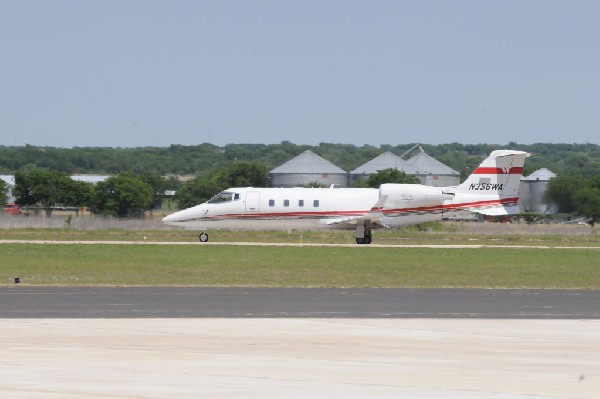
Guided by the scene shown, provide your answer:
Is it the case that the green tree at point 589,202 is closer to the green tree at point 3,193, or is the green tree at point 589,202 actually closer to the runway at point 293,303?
the runway at point 293,303

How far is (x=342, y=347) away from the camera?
20766mm

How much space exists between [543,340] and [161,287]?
47.9 ft

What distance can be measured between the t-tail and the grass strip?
25.8 ft

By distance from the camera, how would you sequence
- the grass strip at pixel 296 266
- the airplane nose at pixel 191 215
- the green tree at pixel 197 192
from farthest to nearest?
1. the green tree at pixel 197 192
2. the airplane nose at pixel 191 215
3. the grass strip at pixel 296 266

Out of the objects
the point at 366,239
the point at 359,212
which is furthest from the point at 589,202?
the point at 366,239

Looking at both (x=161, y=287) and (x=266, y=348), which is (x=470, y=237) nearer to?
(x=161, y=287)

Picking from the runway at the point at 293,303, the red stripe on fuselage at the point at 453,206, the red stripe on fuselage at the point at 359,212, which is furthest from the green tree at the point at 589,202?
the runway at the point at 293,303

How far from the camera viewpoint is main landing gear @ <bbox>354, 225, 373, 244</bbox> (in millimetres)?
61562

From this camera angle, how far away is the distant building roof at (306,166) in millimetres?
120562

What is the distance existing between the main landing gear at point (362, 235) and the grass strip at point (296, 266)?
269 inches

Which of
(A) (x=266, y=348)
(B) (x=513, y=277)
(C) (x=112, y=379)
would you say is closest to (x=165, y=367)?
(C) (x=112, y=379)

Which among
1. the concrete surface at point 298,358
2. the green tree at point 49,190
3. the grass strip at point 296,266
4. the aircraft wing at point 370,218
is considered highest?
the green tree at point 49,190

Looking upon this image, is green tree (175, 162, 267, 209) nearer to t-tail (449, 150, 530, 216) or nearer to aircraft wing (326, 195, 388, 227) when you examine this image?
aircraft wing (326, 195, 388, 227)

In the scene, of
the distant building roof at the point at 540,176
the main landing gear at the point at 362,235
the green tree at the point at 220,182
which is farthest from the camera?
the distant building roof at the point at 540,176
